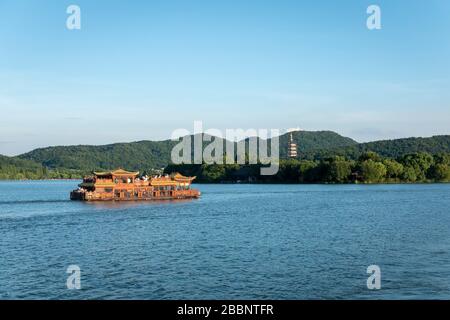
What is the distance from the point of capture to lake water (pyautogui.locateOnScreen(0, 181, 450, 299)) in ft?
73.6

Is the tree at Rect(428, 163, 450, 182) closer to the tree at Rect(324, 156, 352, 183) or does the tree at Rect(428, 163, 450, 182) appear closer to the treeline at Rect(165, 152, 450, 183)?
the treeline at Rect(165, 152, 450, 183)

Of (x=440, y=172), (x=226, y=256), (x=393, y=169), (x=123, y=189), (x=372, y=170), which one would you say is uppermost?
(x=393, y=169)

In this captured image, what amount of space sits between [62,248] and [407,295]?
21.9 m

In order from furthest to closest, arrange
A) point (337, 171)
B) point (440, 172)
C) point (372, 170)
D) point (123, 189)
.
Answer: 1. point (440, 172)
2. point (337, 171)
3. point (372, 170)
4. point (123, 189)

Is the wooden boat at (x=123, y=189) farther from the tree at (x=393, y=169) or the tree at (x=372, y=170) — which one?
the tree at (x=393, y=169)

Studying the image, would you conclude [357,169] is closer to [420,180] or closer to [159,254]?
[420,180]

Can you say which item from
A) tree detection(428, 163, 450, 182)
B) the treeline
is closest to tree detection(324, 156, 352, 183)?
the treeline

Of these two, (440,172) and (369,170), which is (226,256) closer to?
(369,170)

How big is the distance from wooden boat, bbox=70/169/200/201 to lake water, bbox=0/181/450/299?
2601 centimetres

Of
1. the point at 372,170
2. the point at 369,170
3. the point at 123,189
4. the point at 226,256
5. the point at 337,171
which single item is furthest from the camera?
the point at 337,171

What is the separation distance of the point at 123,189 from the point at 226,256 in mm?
54069

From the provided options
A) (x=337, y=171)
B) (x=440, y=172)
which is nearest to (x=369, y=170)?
(x=337, y=171)

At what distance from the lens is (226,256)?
30.5m
